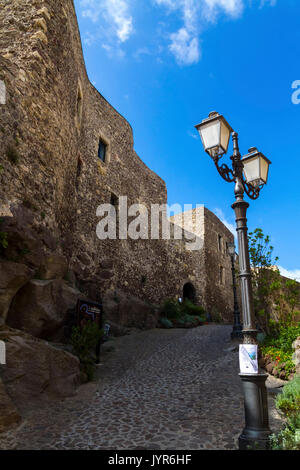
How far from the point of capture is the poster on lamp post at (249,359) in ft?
13.1

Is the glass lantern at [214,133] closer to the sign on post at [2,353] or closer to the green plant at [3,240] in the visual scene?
the green plant at [3,240]

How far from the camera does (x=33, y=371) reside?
5.62 meters

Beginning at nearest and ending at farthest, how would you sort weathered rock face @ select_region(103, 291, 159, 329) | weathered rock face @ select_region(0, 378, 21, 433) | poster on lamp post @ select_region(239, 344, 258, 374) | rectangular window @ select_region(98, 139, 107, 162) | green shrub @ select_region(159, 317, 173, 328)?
poster on lamp post @ select_region(239, 344, 258, 374), weathered rock face @ select_region(0, 378, 21, 433), weathered rock face @ select_region(103, 291, 159, 329), rectangular window @ select_region(98, 139, 107, 162), green shrub @ select_region(159, 317, 173, 328)

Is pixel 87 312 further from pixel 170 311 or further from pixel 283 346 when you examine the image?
pixel 170 311

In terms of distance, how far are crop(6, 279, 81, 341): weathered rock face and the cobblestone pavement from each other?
1521 mm

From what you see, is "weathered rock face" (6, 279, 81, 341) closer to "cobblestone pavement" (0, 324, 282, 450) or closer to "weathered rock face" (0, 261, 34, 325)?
"weathered rock face" (0, 261, 34, 325)

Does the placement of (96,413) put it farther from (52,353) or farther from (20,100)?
(20,100)

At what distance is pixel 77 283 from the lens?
10875 mm

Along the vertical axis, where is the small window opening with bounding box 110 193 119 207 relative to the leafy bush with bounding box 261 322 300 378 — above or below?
above

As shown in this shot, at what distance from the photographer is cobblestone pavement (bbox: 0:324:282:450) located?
443 centimetres

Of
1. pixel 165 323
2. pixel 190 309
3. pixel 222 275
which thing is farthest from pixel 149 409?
pixel 222 275

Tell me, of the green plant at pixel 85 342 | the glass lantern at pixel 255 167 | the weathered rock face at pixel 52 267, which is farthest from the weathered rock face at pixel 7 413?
the glass lantern at pixel 255 167

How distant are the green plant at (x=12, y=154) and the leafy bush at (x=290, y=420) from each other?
22.2ft

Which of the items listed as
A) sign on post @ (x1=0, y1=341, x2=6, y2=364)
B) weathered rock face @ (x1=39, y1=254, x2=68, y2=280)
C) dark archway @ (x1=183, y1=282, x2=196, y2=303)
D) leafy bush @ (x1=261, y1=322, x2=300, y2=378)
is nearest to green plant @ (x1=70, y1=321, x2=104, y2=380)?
weathered rock face @ (x1=39, y1=254, x2=68, y2=280)
